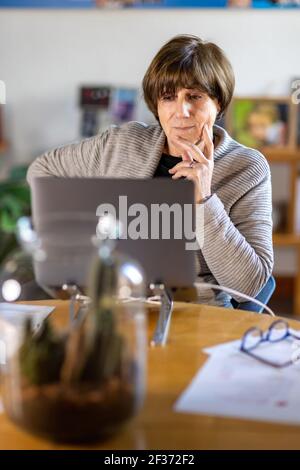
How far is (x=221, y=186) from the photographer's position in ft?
5.73

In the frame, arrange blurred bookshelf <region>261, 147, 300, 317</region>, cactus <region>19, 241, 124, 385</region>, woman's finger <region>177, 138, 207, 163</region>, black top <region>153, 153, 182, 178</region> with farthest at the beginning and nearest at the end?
1. blurred bookshelf <region>261, 147, 300, 317</region>
2. black top <region>153, 153, 182, 178</region>
3. woman's finger <region>177, 138, 207, 163</region>
4. cactus <region>19, 241, 124, 385</region>

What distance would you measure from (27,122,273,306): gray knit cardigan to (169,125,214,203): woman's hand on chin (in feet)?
0.16

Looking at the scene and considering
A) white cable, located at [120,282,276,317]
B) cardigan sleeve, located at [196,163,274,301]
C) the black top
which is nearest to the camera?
white cable, located at [120,282,276,317]

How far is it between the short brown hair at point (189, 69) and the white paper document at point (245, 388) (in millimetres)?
811

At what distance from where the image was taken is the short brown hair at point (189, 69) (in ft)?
5.64

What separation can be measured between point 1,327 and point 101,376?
0.27 m

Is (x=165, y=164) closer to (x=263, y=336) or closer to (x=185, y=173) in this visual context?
(x=185, y=173)

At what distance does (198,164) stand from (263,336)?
1.84 ft

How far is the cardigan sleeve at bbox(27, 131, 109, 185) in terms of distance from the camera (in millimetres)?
1881

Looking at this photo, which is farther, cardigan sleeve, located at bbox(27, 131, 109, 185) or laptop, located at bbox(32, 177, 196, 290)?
cardigan sleeve, located at bbox(27, 131, 109, 185)

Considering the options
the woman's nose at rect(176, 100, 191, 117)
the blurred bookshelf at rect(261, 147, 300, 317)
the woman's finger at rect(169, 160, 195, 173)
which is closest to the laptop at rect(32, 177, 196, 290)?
the woman's finger at rect(169, 160, 195, 173)

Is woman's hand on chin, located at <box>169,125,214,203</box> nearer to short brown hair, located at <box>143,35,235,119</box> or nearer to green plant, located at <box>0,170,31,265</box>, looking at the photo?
short brown hair, located at <box>143,35,235,119</box>

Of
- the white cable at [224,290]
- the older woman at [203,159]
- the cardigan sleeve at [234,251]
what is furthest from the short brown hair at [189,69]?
the white cable at [224,290]

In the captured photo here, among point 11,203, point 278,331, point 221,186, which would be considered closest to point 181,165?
point 221,186
